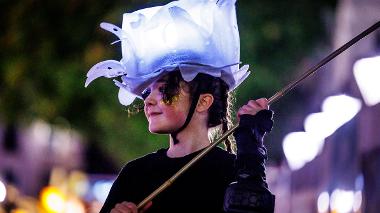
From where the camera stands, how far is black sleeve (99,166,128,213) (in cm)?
455

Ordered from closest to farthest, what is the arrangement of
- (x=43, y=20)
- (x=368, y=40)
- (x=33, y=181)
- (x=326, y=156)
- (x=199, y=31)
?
(x=199, y=31), (x=368, y=40), (x=43, y=20), (x=326, y=156), (x=33, y=181)

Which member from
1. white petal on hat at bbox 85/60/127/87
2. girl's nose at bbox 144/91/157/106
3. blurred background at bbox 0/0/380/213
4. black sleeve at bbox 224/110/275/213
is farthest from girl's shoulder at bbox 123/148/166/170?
blurred background at bbox 0/0/380/213

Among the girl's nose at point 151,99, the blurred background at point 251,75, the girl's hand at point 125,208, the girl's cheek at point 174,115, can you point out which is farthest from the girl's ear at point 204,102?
the blurred background at point 251,75

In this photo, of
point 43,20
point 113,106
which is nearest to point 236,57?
point 43,20

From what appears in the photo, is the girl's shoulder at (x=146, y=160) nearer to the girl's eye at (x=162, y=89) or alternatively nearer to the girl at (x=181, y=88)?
the girl at (x=181, y=88)

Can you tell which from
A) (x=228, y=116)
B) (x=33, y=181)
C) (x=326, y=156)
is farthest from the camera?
(x=33, y=181)

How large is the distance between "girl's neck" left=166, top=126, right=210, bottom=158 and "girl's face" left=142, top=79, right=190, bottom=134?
0.19ft

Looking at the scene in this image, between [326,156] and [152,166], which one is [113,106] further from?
[152,166]

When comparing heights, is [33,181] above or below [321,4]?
above

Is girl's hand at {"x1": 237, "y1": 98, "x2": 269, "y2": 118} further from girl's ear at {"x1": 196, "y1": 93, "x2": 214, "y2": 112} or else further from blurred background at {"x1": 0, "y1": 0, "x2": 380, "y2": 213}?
blurred background at {"x1": 0, "y1": 0, "x2": 380, "y2": 213}

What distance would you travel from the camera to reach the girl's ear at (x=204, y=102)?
4543 millimetres

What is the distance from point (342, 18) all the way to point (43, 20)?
3.85 m

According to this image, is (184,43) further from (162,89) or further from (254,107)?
(254,107)

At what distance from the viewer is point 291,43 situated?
1234 centimetres
